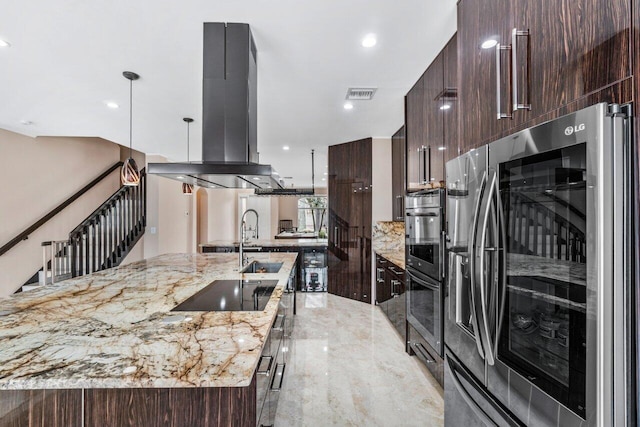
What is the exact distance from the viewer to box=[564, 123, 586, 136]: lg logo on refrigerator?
2.81ft

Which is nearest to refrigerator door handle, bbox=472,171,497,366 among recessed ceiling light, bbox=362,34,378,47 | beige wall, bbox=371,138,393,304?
recessed ceiling light, bbox=362,34,378,47

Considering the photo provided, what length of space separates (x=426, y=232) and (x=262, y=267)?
66.4 inches

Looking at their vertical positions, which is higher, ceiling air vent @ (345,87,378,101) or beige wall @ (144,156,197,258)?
ceiling air vent @ (345,87,378,101)

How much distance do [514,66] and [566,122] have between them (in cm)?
41

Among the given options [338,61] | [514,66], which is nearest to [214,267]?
[338,61]

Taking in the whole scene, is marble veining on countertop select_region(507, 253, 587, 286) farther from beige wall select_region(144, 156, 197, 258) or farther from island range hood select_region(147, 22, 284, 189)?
beige wall select_region(144, 156, 197, 258)

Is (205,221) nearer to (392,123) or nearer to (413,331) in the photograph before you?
(392,123)

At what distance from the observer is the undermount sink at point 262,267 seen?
10.2ft

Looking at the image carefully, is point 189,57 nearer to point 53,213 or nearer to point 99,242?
point 99,242

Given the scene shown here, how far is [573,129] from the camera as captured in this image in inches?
34.6

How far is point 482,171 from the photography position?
4.25ft

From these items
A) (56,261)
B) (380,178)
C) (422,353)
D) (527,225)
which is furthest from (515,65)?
(56,261)

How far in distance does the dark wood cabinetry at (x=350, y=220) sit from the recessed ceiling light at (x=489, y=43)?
3.51 metres

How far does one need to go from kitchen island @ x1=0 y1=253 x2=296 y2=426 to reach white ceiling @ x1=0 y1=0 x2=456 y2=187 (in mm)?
1772
